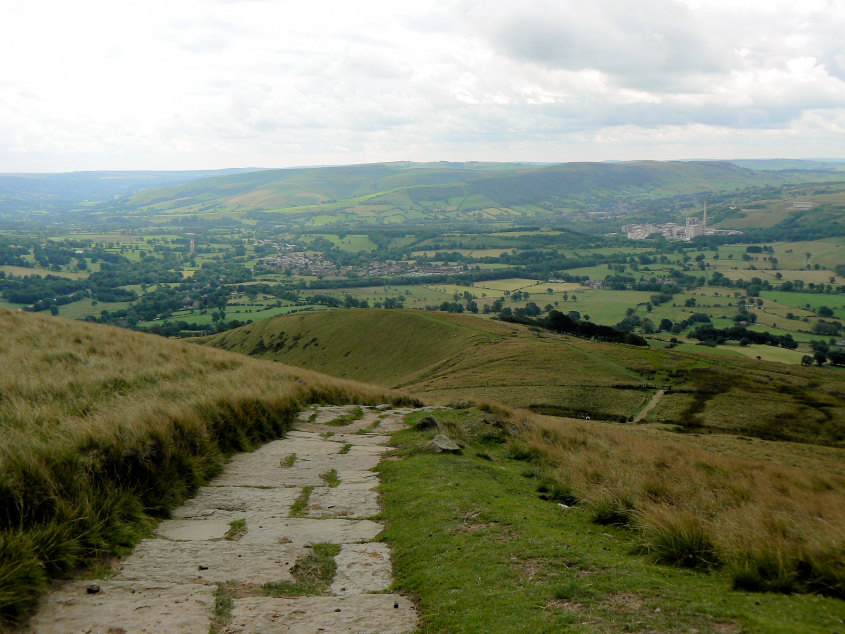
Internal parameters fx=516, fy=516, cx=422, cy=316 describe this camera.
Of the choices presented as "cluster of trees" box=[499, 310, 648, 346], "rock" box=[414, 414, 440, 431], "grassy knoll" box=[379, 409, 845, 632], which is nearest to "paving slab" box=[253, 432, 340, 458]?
"grassy knoll" box=[379, 409, 845, 632]

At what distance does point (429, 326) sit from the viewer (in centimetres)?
9550

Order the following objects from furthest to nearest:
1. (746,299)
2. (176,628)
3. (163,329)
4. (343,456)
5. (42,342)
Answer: (746,299), (163,329), (42,342), (343,456), (176,628)

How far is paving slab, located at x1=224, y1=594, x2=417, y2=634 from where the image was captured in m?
6.09

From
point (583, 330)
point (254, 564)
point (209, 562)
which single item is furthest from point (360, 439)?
point (583, 330)

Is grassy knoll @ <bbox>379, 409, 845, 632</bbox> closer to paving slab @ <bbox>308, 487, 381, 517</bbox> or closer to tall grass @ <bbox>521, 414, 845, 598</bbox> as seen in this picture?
tall grass @ <bbox>521, 414, 845, 598</bbox>

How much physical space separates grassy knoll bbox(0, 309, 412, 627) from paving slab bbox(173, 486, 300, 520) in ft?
1.03

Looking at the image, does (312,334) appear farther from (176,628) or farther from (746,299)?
(746,299)

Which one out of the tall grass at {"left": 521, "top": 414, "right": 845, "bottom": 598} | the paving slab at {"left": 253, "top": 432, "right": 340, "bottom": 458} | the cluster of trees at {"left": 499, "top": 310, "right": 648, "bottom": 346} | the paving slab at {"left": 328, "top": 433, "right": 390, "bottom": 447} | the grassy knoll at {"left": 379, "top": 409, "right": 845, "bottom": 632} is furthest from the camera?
the cluster of trees at {"left": 499, "top": 310, "right": 648, "bottom": 346}

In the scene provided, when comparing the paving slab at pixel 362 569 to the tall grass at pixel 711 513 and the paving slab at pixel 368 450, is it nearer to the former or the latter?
the tall grass at pixel 711 513

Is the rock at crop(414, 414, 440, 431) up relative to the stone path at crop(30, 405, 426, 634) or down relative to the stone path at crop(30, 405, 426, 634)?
down

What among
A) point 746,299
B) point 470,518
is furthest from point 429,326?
point 746,299

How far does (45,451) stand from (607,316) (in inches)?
5764

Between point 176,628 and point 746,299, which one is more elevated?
point 176,628

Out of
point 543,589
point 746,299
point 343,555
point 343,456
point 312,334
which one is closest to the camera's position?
point 543,589
